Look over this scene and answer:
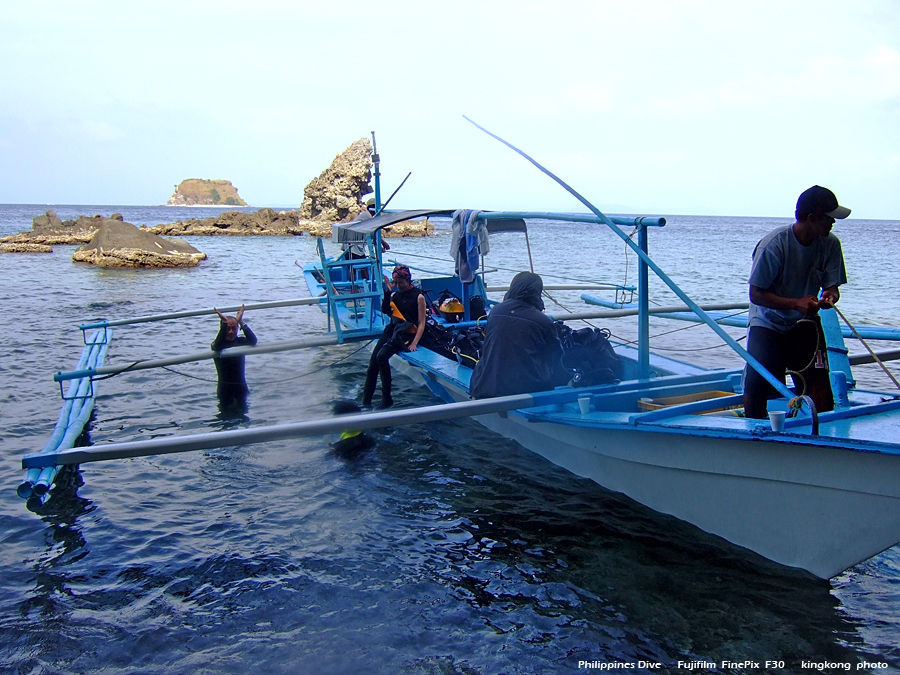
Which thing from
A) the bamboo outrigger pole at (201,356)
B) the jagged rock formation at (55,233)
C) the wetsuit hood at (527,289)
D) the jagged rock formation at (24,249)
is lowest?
the bamboo outrigger pole at (201,356)

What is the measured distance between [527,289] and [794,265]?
2034 millimetres

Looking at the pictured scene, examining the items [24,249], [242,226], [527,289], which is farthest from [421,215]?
[242,226]

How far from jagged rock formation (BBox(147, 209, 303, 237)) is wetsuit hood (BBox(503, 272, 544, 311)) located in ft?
186

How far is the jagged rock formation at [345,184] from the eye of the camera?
58.3 metres

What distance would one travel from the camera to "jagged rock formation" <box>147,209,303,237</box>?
5909 centimetres

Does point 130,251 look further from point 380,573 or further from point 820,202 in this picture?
point 820,202

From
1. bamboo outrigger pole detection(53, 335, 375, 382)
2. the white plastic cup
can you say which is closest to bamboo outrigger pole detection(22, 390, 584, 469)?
the white plastic cup

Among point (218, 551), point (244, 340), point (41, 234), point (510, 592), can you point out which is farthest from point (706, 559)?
point (41, 234)

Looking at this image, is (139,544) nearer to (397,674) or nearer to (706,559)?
(397,674)

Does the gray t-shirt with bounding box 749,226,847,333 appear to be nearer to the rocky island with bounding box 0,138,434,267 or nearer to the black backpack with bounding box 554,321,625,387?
the black backpack with bounding box 554,321,625,387

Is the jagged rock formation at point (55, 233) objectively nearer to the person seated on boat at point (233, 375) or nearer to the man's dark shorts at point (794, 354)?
the person seated on boat at point (233, 375)

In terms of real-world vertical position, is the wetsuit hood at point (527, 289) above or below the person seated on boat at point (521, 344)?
above

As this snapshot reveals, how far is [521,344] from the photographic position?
17.6ft

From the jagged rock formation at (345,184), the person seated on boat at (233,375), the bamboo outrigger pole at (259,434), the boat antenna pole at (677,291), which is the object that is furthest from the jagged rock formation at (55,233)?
the boat antenna pole at (677,291)
